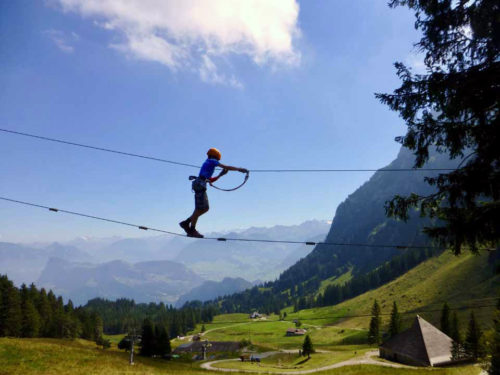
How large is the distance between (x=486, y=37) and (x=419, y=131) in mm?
3372

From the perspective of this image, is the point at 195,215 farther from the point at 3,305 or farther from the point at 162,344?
the point at 3,305

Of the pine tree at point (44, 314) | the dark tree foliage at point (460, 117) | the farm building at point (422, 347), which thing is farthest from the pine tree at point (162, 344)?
the dark tree foliage at point (460, 117)

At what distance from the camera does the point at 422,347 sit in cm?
5419

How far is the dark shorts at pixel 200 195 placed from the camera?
11852 millimetres

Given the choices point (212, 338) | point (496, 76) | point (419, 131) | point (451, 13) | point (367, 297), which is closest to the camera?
point (496, 76)

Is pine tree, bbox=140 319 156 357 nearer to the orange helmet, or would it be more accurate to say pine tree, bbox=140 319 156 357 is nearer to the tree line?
the tree line

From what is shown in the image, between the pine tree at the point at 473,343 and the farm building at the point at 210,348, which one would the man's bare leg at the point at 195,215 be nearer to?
the pine tree at the point at 473,343

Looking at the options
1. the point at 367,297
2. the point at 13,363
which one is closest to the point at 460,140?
the point at 13,363

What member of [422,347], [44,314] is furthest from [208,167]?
[44,314]

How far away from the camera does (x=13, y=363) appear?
84.4ft

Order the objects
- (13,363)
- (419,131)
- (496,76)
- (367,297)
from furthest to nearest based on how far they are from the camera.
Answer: (367,297) < (13,363) < (419,131) < (496,76)

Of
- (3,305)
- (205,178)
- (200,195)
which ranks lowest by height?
(3,305)

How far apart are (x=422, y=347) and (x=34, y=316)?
3697 inches

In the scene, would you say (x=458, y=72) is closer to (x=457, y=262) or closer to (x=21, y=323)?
(x=21, y=323)
